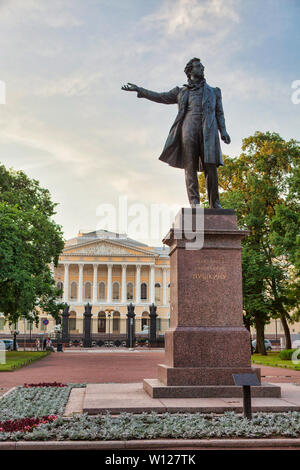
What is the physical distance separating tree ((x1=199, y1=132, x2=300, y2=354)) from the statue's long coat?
18157mm

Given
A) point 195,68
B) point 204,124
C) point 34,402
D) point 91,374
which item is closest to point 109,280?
point 91,374

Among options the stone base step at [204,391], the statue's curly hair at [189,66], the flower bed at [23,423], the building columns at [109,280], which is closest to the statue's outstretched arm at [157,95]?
the statue's curly hair at [189,66]

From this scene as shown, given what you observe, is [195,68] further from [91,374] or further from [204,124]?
[91,374]

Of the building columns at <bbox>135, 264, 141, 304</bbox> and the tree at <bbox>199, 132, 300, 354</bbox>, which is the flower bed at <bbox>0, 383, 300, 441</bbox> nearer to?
the tree at <bbox>199, 132, 300, 354</bbox>

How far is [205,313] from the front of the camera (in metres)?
8.77

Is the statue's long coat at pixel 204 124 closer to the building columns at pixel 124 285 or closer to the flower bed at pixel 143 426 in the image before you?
the flower bed at pixel 143 426

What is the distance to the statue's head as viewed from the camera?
10.0m

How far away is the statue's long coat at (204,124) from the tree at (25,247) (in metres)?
15.2

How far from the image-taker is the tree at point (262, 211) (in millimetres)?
30047

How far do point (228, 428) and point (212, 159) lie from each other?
17.2ft

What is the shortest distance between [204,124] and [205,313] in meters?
3.63

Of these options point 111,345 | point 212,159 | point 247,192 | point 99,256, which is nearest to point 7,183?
point 247,192
